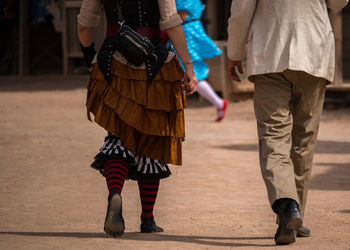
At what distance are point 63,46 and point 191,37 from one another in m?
6.76

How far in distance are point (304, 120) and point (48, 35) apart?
44.9ft

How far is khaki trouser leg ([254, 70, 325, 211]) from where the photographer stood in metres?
3.91

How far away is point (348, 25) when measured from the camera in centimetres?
1388

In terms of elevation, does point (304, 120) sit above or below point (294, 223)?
above

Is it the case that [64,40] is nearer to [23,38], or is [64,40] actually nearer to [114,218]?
[23,38]

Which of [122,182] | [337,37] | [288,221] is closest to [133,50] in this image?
[122,182]

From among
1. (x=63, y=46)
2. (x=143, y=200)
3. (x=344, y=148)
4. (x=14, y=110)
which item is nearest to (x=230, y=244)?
(x=143, y=200)

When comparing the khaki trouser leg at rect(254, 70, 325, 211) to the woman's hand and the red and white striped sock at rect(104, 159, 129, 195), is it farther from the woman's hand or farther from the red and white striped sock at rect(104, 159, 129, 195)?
the red and white striped sock at rect(104, 159, 129, 195)

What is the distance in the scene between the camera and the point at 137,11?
13.7 feet

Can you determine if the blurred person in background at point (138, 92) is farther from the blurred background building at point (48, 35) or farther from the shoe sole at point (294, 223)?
the blurred background building at point (48, 35)

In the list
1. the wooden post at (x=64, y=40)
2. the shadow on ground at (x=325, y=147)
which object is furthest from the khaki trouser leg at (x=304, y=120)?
the wooden post at (x=64, y=40)

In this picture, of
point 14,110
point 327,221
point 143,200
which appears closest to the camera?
point 143,200

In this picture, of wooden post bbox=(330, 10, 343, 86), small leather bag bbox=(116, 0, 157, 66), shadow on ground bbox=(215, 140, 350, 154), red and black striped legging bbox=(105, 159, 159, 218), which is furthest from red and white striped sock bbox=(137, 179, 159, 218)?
wooden post bbox=(330, 10, 343, 86)

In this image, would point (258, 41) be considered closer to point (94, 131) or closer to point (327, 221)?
point (327, 221)
